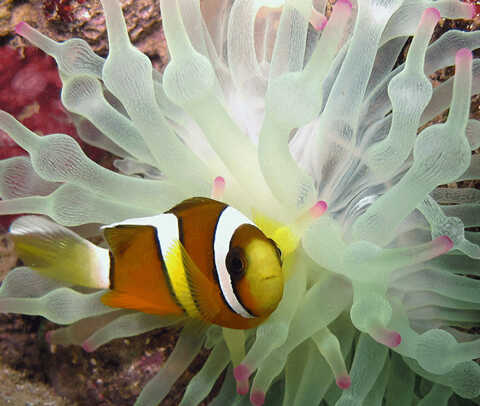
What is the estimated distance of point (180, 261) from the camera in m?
1.03

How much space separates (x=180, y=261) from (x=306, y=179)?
→ 1.05 ft

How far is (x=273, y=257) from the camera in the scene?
3.08 feet

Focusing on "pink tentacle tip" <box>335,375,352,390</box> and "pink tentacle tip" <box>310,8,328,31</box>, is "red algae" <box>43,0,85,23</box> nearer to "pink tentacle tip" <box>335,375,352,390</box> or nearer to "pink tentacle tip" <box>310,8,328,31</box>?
"pink tentacle tip" <box>310,8,328,31</box>

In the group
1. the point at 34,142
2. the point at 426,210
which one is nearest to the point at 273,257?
the point at 426,210

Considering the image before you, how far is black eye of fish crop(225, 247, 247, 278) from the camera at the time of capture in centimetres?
95

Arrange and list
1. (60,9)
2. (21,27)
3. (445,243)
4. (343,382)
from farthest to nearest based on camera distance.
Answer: (60,9) → (21,27) → (343,382) → (445,243)

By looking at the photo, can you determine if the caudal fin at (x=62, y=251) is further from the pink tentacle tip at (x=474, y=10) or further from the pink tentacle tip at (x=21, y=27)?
the pink tentacle tip at (x=474, y=10)

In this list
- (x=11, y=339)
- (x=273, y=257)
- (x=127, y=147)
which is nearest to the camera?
(x=273, y=257)

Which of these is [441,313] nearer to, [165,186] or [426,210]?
[426,210]

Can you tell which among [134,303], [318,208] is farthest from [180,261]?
[318,208]

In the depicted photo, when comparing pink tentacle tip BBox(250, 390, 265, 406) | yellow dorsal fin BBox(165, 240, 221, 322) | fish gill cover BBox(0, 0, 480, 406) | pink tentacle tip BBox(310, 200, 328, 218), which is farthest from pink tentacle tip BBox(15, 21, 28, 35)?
pink tentacle tip BBox(250, 390, 265, 406)

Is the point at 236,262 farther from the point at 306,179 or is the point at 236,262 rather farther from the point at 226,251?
the point at 306,179

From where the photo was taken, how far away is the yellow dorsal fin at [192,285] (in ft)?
3.27

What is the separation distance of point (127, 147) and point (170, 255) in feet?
1.32
